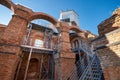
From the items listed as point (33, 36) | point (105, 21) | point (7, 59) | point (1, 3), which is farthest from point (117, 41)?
point (33, 36)

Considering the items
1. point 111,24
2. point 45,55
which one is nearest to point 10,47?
point 45,55

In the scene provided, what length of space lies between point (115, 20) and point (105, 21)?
2.02 ft

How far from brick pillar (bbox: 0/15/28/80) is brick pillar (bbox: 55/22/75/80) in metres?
3.47

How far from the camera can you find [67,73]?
23.0 feet

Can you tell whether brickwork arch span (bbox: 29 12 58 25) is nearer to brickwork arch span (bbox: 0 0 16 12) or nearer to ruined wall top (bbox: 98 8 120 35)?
brickwork arch span (bbox: 0 0 16 12)

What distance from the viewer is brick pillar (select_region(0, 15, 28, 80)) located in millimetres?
5203

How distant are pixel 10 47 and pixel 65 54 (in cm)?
429

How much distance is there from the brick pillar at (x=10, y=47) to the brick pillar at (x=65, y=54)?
11.4 feet

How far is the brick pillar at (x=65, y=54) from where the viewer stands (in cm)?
701

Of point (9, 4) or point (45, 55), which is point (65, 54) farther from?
point (9, 4)

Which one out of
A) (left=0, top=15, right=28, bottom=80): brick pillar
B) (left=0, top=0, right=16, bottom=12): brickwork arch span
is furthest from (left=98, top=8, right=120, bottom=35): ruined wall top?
(left=0, top=0, right=16, bottom=12): brickwork arch span

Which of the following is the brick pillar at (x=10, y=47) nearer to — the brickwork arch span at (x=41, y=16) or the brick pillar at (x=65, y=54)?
the brickwork arch span at (x=41, y=16)

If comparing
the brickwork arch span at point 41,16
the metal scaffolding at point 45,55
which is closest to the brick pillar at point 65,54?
the brickwork arch span at point 41,16

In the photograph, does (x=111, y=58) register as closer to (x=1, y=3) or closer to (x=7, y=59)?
(x=7, y=59)
